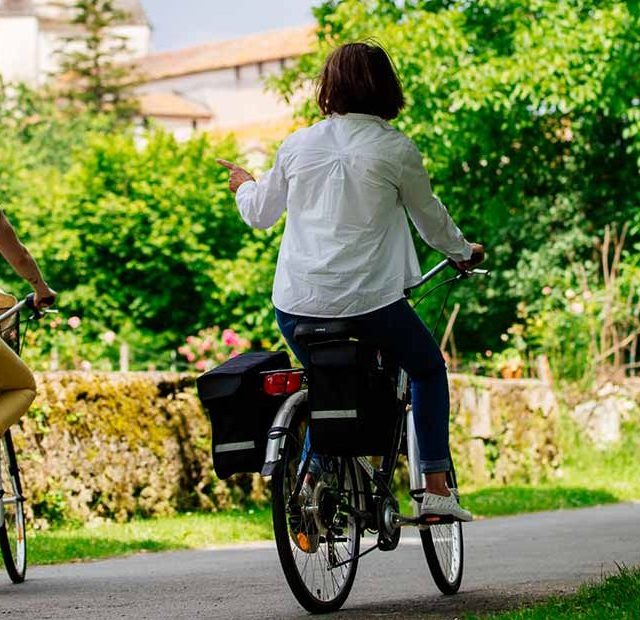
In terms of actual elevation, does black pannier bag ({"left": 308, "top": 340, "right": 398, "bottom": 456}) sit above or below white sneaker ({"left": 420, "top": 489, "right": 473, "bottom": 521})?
above

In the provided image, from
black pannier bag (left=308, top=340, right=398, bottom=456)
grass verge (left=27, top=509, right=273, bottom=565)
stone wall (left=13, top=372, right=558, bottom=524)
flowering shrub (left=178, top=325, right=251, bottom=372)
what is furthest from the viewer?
flowering shrub (left=178, top=325, right=251, bottom=372)

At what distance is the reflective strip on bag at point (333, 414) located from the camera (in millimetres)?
5008

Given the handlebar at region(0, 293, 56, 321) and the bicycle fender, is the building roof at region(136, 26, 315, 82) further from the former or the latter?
the bicycle fender

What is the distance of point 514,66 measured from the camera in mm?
24719

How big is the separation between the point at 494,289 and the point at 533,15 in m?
6.13

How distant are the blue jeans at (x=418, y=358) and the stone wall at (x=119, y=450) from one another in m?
4.93

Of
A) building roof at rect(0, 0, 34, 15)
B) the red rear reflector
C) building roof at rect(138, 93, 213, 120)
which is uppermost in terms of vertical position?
building roof at rect(0, 0, 34, 15)

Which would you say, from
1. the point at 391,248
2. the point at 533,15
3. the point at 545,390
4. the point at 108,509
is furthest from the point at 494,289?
the point at 391,248

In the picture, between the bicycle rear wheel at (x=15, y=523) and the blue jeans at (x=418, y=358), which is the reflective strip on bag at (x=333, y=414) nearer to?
the blue jeans at (x=418, y=358)

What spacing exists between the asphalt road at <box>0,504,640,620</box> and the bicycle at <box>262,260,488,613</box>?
0.16 meters

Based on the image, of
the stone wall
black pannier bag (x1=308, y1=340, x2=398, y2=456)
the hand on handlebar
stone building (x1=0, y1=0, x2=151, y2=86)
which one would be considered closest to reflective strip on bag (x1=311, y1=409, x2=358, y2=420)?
black pannier bag (x1=308, y1=340, x2=398, y2=456)

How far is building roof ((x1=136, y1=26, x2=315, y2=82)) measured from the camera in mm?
98125

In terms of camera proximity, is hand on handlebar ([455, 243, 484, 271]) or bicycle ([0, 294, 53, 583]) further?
bicycle ([0, 294, 53, 583])

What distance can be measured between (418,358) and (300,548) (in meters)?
0.78
